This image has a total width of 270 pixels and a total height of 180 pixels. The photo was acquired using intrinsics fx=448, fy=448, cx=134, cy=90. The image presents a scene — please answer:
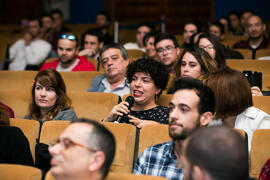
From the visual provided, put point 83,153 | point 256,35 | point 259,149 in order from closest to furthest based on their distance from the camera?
point 83,153, point 259,149, point 256,35

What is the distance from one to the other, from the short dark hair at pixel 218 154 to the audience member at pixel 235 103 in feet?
3.46

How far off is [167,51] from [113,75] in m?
0.66

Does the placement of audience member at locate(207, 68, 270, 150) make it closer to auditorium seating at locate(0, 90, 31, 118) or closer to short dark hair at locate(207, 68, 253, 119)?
short dark hair at locate(207, 68, 253, 119)

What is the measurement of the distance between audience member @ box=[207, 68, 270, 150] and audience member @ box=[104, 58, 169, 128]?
1.39 feet

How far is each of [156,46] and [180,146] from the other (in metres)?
2.21

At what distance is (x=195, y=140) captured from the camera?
1495mm

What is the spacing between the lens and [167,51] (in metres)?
4.10

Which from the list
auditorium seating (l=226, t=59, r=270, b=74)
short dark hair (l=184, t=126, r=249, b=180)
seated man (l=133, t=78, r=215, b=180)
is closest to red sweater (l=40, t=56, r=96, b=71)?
auditorium seating (l=226, t=59, r=270, b=74)

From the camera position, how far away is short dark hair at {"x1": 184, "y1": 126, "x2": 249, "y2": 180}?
4.68 ft

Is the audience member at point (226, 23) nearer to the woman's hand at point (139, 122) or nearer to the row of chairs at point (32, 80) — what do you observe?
the row of chairs at point (32, 80)

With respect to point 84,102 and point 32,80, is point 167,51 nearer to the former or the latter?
point 84,102

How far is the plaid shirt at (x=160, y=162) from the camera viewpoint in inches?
84.0

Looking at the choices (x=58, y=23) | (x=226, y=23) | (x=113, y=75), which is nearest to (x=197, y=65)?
(x=113, y=75)

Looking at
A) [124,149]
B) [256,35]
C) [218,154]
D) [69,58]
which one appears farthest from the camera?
[256,35]
